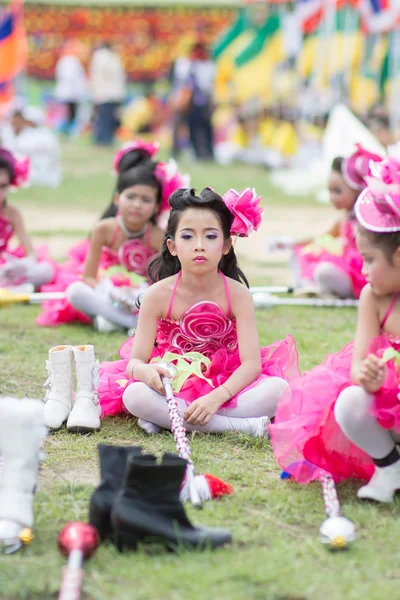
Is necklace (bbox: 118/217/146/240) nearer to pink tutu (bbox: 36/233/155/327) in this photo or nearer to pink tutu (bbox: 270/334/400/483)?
pink tutu (bbox: 36/233/155/327)

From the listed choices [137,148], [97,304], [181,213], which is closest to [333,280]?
[137,148]

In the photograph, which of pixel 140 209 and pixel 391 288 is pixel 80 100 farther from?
pixel 391 288

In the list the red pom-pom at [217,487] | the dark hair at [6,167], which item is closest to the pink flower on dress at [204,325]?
the red pom-pom at [217,487]

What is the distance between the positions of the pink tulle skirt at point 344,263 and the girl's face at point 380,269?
128 inches

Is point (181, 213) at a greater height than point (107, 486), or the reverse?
point (181, 213)

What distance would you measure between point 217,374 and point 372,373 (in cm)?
111

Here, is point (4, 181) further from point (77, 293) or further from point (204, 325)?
point (204, 325)

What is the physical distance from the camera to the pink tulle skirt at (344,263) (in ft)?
21.5

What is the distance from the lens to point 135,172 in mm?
5629

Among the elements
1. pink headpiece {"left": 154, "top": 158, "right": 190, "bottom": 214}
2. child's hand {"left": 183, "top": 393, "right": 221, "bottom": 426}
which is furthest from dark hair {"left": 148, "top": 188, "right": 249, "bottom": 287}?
pink headpiece {"left": 154, "top": 158, "right": 190, "bottom": 214}

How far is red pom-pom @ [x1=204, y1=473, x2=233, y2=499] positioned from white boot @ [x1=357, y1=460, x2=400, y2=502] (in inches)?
17.0

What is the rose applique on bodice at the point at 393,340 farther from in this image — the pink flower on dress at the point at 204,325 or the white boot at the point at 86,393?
the white boot at the point at 86,393

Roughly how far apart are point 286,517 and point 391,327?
2.37ft

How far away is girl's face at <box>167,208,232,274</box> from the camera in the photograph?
3.85 meters
